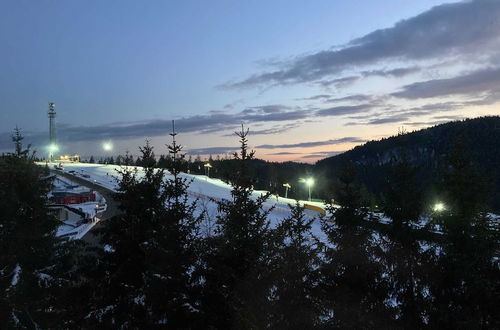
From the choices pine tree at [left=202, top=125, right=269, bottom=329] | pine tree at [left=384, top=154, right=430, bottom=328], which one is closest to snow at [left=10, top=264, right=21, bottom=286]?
pine tree at [left=202, top=125, right=269, bottom=329]

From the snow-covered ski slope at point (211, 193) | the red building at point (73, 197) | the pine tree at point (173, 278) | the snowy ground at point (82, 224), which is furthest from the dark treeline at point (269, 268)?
the red building at point (73, 197)

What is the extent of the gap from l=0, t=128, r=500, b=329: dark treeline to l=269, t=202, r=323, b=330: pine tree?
0.04 meters

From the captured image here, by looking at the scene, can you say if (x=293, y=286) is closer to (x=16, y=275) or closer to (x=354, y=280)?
(x=354, y=280)

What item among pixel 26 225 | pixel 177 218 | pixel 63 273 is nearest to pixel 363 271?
pixel 177 218

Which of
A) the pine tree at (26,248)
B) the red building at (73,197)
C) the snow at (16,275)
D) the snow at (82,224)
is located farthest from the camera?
the red building at (73,197)

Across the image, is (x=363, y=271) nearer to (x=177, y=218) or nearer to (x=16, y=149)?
(x=177, y=218)

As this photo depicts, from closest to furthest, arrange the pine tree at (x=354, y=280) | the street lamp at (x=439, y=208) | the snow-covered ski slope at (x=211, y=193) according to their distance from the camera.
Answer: the pine tree at (x=354, y=280) → the street lamp at (x=439, y=208) → the snow-covered ski slope at (x=211, y=193)

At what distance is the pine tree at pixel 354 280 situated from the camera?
11.7 metres

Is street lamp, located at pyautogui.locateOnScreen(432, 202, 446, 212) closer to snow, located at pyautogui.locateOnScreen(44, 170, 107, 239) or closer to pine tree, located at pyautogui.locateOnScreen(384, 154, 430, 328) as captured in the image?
pine tree, located at pyautogui.locateOnScreen(384, 154, 430, 328)

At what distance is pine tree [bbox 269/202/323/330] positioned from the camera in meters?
10.6

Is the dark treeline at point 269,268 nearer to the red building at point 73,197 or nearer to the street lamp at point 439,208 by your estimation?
the street lamp at point 439,208

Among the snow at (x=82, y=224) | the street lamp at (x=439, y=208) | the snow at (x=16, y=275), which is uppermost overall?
the street lamp at (x=439, y=208)

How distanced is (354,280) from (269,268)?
12.4 feet

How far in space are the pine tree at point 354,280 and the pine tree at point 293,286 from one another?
434 millimetres
